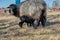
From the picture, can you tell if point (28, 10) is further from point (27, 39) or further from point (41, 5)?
point (27, 39)

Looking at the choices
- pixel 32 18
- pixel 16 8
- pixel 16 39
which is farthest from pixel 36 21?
pixel 16 39

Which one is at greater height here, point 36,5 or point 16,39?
point 36,5

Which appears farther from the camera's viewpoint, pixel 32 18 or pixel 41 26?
pixel 41 26

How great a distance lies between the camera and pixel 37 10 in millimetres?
11430

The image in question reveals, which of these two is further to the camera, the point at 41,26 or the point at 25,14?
the point at 41,26

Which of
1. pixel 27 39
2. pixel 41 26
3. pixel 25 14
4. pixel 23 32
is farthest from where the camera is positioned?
pixel 41 26

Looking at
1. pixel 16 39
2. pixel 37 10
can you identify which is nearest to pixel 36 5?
pixel 37 10

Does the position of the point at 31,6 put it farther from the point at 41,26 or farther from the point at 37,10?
the point at 41,26

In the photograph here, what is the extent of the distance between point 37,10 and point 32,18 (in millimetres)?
412

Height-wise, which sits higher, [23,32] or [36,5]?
[36,5]

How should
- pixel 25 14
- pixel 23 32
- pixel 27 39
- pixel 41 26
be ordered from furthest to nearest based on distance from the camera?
pixel 41 26, pixel 25 14, pixel 23 32, pixel 27 39

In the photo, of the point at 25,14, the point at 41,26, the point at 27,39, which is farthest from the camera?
the point at 41,26

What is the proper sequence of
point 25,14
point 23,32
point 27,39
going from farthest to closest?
1. point 25,14
2. point 23,32
3. point 27,39

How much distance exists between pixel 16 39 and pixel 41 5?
298 cm
